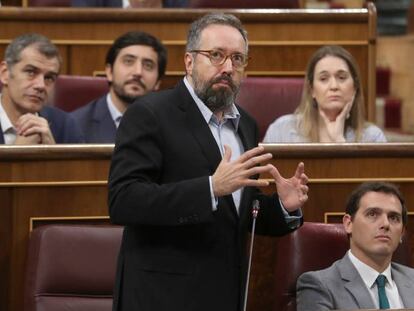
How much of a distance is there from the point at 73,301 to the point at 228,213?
1.00 feet

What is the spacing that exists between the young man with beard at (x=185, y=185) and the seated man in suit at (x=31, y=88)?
0.58 m

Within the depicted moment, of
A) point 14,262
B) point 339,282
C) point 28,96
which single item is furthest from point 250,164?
point 28,96

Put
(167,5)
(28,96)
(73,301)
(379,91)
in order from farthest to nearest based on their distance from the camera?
(379,91) → (167,5) → (28,96) → (73,301)

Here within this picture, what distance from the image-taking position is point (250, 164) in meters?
0.91

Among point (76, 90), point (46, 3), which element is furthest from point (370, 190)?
point (46, 3)

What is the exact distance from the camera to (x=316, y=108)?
65.4 inches

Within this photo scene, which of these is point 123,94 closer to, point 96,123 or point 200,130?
point 96,123

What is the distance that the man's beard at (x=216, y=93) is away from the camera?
3.20ft

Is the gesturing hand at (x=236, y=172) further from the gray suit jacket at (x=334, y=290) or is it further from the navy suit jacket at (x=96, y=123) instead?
the navy suit jacket at (x=96, y=123)

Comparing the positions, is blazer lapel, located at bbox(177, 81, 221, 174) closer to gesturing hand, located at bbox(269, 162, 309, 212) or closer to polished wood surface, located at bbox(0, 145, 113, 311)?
gesturing hand, located at bbox(269, 162, 309, 212)

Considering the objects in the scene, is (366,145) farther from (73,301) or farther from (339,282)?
(73,301)

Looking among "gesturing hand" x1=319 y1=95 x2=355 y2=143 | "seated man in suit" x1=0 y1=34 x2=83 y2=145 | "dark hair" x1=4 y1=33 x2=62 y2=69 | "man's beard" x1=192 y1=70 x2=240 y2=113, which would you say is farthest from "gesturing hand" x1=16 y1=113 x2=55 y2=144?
"man's beard" x1=192 y1=70 x2=240 y2=113

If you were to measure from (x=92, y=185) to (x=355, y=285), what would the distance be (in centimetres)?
32

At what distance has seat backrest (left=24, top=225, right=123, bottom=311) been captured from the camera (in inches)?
47.8
